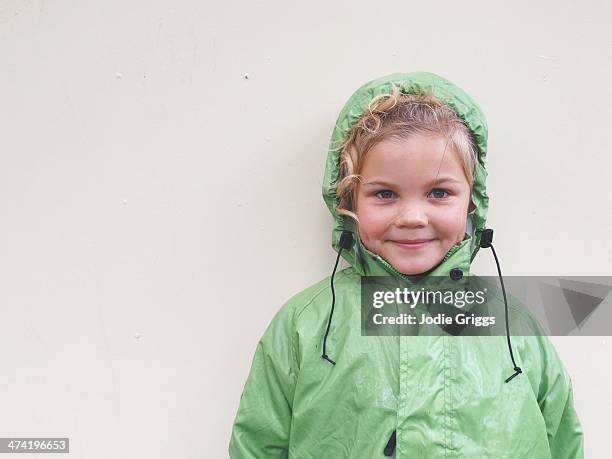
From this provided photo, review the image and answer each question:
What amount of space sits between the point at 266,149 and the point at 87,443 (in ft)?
2.10

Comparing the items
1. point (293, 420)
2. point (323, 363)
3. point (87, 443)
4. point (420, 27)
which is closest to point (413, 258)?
point (323, 363)

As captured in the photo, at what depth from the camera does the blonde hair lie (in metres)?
1.00

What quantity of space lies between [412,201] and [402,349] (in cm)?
23

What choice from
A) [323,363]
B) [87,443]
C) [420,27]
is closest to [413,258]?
[323,363]

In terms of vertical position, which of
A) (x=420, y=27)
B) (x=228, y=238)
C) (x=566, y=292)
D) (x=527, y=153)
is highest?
(x=420, y=27)

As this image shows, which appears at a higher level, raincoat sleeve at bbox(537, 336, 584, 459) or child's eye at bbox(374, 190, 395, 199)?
child's eye at bbox(374, 190, 395, 199)

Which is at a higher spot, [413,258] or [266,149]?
[266,149]

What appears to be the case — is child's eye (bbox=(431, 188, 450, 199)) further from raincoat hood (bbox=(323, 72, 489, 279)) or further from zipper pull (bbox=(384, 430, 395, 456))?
zipper pull (bbox=(384, 430, 395, 456))

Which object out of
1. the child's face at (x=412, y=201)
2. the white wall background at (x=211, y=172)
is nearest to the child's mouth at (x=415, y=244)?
the child's face at (x=412, y=201)

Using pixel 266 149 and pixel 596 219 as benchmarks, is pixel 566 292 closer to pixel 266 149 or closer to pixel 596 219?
pixel 596 219

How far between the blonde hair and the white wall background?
158mm

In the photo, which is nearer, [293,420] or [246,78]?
[293,420]

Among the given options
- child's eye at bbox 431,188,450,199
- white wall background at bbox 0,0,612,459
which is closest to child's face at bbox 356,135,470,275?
child's eye at bbox 431,188,450,199

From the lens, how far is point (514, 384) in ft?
3.31
